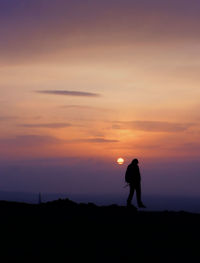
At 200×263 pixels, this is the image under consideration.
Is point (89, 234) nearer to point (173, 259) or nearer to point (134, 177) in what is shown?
point (173, 259)

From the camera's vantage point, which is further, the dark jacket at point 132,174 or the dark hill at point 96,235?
the dark jacket at point 132,174

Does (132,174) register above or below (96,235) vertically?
above

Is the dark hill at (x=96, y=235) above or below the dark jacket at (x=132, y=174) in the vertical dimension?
below

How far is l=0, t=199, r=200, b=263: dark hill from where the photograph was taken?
59.7 ft

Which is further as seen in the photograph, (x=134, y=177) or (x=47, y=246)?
(x=134, y=177)

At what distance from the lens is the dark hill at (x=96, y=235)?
59.7 feet

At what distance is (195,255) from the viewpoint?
18.7m

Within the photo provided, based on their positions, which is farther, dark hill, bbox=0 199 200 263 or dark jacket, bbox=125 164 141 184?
dark jacket, bbox=125 164 141 184

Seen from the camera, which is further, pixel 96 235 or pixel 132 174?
pixel 132 174

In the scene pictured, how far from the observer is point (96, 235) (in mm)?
20828

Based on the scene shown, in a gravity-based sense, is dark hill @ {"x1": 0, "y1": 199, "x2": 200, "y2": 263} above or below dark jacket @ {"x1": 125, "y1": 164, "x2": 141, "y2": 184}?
below

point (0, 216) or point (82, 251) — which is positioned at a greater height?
point (0, 216)

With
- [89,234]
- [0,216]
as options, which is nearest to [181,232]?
[89,234]

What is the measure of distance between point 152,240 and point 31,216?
5926 millimetres
